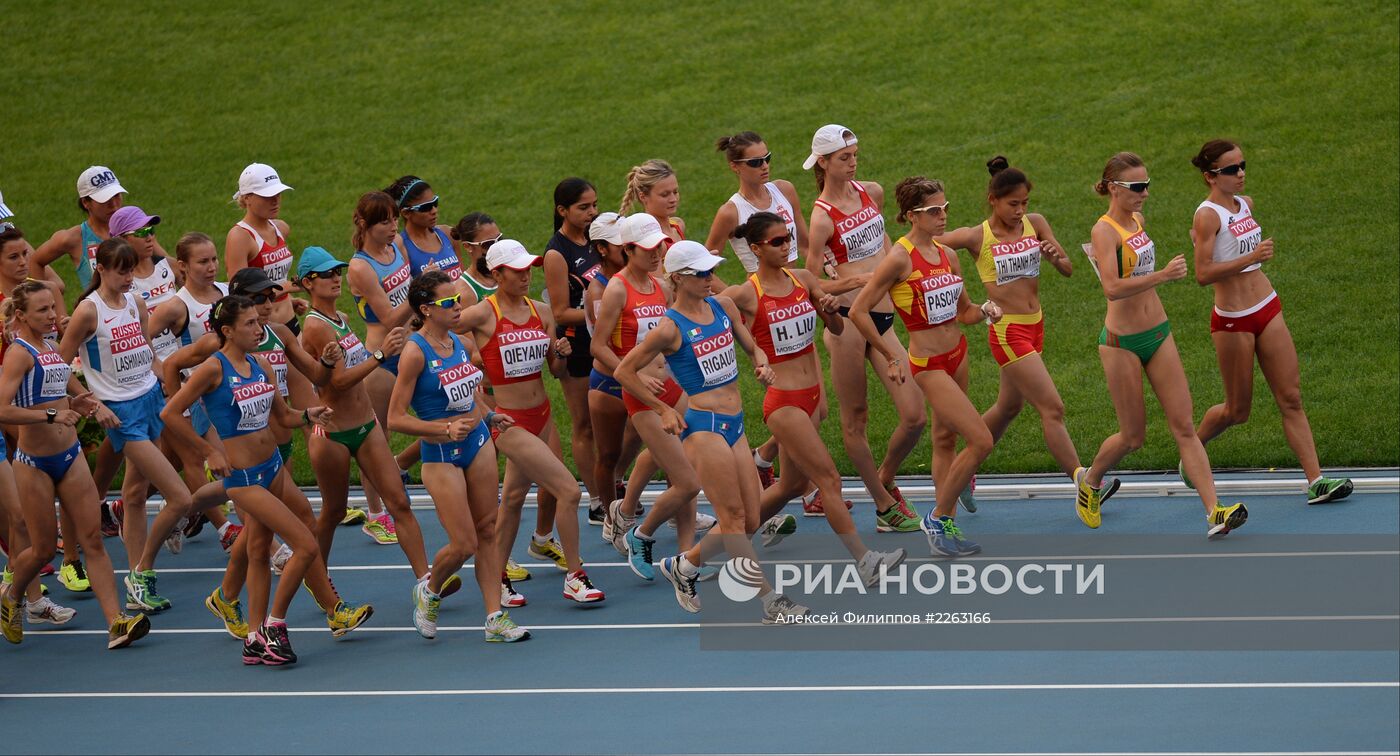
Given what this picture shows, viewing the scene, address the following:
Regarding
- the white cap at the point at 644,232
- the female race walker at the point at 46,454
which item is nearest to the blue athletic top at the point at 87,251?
the female race walker at the point at 46,454

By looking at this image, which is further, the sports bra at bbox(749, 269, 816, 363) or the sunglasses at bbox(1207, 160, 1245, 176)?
the sunglasses at bbox(1207, 160, 1245, 176)

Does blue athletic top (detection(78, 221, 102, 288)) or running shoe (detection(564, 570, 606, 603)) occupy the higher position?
blue athletic top (detection(78, 221, 102, 288))

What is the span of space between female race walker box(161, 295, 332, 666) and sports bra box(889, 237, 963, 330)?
332 cm

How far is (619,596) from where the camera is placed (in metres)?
10.1

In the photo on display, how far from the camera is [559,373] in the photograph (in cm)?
1055

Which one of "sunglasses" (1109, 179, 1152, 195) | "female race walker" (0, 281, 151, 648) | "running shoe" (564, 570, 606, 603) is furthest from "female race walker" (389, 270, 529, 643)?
"sunglasses" (1109, 179, 1152, 195)

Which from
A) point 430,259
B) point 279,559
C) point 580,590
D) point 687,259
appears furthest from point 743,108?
point 687,259

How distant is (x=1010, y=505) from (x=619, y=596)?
307cm

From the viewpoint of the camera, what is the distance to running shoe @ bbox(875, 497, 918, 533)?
10.7 m

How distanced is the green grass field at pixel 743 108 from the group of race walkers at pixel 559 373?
153 inches

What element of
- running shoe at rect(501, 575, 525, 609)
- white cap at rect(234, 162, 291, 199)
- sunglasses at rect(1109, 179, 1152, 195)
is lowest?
running shoe at rect(501, 575, 525, 609)

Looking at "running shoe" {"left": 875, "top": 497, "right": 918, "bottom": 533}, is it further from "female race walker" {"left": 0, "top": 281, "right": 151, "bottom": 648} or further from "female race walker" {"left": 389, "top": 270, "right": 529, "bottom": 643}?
"female race walker" {"left": 0, "top": 281, "right": 151, "bottom": 648}

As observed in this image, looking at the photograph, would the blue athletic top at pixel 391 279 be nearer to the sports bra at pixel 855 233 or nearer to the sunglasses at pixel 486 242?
the sunglasses at pixel 486 242

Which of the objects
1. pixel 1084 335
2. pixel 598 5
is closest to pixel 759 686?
pixel 1084 335
